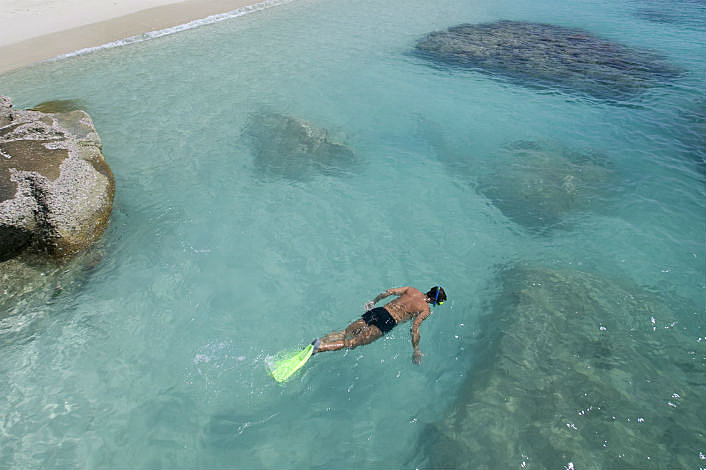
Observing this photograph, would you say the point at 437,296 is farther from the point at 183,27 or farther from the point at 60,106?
the point at 183,27

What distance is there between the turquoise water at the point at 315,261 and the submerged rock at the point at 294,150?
32 centimetres

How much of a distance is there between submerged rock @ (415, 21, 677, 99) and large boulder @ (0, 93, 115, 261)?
15.9 metres

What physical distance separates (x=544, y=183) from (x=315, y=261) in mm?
6998

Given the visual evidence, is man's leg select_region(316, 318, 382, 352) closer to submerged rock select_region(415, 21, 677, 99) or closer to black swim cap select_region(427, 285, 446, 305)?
black swim cap select_region(427, 285, 446, 305)

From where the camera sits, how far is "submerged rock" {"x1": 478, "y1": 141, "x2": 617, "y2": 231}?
33.7 ft

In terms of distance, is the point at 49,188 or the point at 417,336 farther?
the point at 49,188

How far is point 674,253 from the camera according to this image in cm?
925

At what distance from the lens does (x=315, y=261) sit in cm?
885

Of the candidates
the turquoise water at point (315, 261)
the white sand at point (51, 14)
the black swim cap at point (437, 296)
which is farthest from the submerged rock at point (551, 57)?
the white sand at point (51, 14)

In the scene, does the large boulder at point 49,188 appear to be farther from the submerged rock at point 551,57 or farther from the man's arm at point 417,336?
the submerged rock at point 551,57

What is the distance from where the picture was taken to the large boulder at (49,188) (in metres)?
7.92

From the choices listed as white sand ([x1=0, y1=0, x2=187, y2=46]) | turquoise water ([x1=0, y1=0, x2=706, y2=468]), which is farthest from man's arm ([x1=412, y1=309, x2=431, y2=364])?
white sand ([x1=0, y1=0, x2=187, y2=46])

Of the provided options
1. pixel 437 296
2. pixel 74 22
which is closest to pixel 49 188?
pixel 437 296

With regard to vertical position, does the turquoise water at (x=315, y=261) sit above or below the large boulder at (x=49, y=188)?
below
